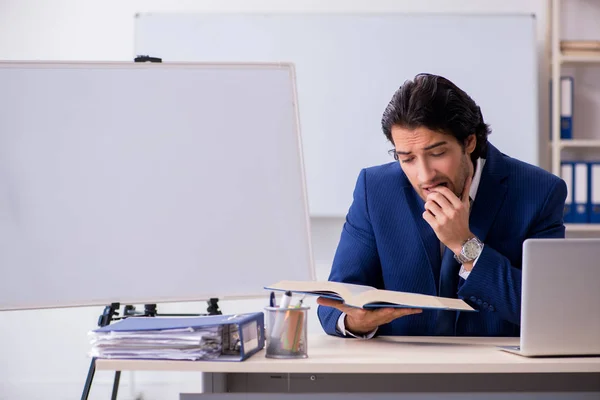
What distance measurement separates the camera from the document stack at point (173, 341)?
1.31 m

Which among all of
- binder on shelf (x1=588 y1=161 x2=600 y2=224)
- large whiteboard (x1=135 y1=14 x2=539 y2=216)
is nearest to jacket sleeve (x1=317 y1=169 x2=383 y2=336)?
large whiteboard (x1=135 y1=14 x2=539 y2=216)

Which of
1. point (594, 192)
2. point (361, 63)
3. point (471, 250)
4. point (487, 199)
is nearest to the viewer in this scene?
point (471, 250)

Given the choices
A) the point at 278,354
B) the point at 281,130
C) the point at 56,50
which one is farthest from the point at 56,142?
the point at 56,50

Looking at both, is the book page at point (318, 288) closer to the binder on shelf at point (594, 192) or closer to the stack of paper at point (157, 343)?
the stack of paper at point (157, 343)

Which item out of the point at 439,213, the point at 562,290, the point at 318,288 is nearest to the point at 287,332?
the point at 318,288

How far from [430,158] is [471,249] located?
238 mm

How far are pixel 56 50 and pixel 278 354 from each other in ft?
10.0

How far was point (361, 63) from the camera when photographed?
3.73m

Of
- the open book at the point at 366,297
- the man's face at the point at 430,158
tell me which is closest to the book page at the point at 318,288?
the open book at the point at 366,297

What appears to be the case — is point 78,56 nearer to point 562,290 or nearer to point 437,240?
point 437,240

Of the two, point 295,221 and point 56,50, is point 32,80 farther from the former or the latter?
point 56,50

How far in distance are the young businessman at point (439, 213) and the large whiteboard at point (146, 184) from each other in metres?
0.36

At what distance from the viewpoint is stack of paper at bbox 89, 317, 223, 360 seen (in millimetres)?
1312

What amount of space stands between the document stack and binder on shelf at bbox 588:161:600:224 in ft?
8.78
